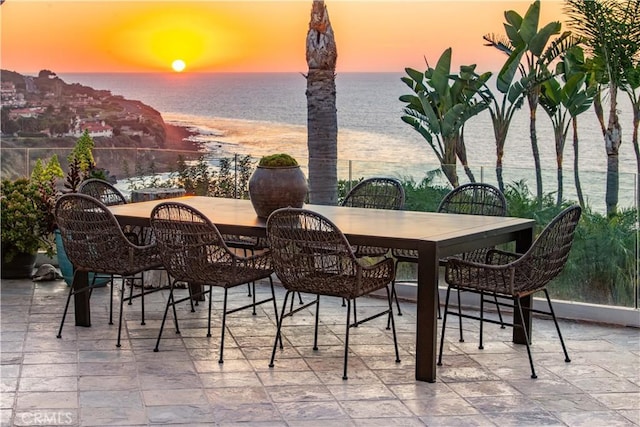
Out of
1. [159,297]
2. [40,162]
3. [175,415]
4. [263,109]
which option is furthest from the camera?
[263,109]

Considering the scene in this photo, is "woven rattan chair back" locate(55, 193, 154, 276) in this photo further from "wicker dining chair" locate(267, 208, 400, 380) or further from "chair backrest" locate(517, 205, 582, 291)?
"chair backrest" locate(517, 205, 582, 291)

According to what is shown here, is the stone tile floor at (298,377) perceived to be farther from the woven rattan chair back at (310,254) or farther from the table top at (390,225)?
the table top at (390,225)

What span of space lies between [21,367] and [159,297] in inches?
81.2

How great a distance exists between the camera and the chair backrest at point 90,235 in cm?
580

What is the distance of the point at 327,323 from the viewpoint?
641 centimetres

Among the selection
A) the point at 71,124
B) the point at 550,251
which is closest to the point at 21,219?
the point at 550,251

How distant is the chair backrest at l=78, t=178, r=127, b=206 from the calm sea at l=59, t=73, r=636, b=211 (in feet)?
73.8

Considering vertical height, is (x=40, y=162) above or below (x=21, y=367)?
above

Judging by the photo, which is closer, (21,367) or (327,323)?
(21,367)

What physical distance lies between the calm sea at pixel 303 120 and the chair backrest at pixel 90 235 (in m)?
23.7

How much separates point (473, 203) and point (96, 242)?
257 cm

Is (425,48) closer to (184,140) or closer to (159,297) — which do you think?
(184,140)

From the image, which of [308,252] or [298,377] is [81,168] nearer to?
[308,252]

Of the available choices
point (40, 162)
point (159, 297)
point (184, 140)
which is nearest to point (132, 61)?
point (184, 140)
